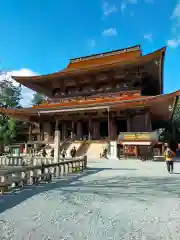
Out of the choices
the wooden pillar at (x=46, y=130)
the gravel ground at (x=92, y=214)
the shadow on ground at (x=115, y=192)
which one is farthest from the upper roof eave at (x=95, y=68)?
the gravel ground at (x=92, y=214)

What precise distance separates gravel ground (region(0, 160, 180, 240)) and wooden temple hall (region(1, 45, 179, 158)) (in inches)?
522

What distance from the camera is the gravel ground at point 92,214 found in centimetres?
275

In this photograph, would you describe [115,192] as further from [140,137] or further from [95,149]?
[95,149]

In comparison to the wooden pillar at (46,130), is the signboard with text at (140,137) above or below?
below

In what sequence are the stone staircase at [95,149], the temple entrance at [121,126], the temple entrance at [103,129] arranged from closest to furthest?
the stone staircase at [95,149], the temple entrance at [121,126], the temple entrance at [103,129]

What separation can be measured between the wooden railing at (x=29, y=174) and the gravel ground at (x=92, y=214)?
0.66 m

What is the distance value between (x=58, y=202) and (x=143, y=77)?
2015 centimetres

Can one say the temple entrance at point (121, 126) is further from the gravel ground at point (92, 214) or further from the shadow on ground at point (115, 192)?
the gravel ground at point (92, 214)

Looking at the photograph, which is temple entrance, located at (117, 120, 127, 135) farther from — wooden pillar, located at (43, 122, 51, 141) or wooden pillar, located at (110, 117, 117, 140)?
wooden pillar, located at (43, 122, 51, 141)

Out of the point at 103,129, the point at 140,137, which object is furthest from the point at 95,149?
the point at 103,129

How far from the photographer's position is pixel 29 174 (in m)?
6.43

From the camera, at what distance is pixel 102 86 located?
23297mm

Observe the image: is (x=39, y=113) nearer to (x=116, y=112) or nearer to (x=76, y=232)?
(x=116, y=112)

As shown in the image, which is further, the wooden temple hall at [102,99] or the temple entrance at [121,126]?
the temple entrance at [121,126]
